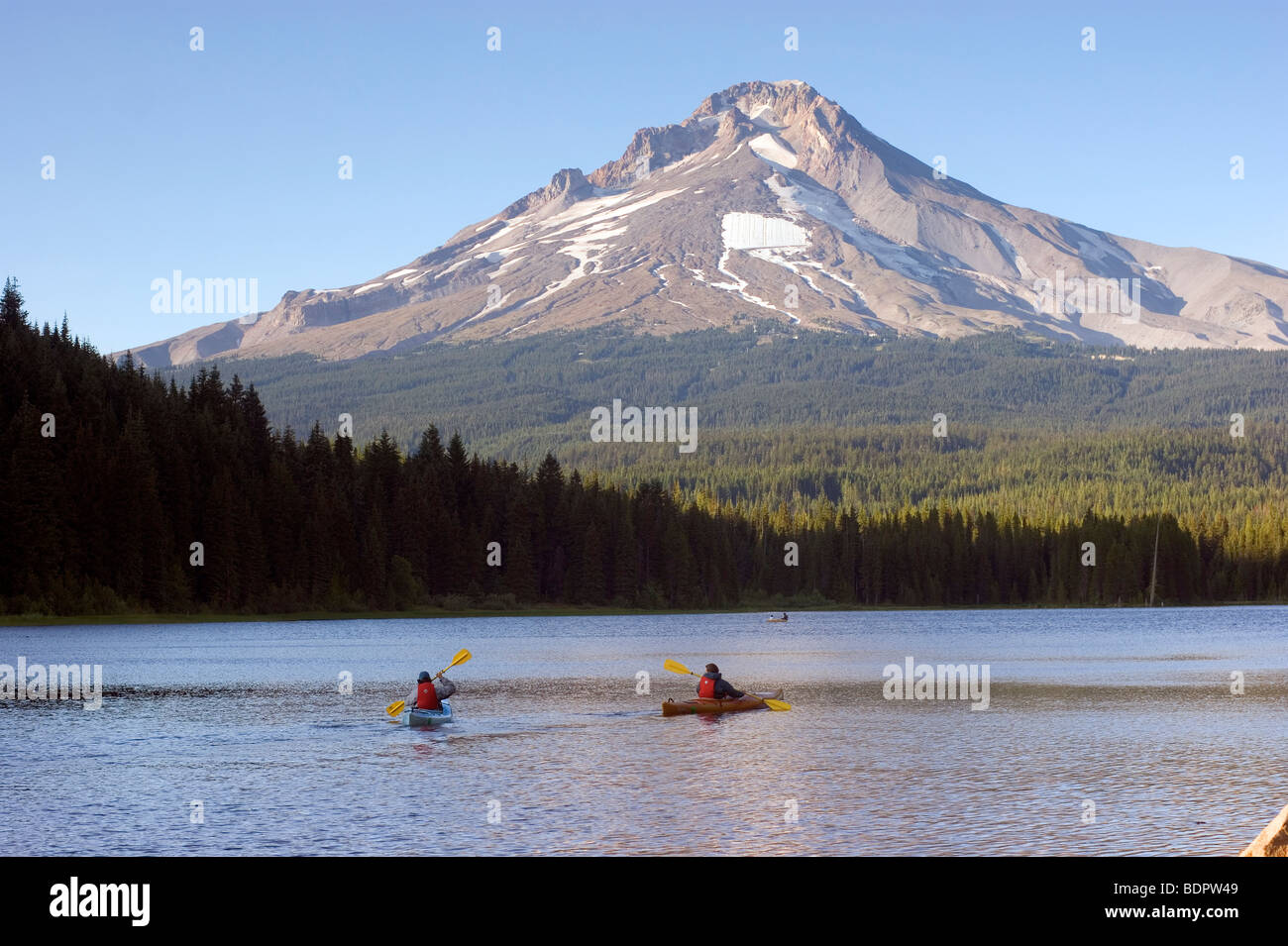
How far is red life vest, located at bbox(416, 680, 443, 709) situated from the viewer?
176 feet

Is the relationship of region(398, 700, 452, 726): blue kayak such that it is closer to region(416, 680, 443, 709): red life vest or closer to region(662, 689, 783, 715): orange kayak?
region(416, 680, 443, 709): red life vest

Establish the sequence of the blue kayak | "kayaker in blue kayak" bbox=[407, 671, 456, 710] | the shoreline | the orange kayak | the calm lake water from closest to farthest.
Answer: the calm lake water, the blue kayak, "kayaker in blue kayak" bbox=[407, 671, 456, 710], the orange kayak, the shoreline

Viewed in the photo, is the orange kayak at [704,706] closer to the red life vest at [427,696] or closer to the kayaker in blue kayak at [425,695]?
the kayaker in blue kayak at [425,695]

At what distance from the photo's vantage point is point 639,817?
112 ft

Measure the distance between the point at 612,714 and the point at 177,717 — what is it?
16966mm

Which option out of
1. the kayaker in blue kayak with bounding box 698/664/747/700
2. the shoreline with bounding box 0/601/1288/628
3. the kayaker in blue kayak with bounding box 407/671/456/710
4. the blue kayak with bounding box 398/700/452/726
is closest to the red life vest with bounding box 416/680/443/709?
the kayaker in blue kayak with bounding box 407/671/456/710

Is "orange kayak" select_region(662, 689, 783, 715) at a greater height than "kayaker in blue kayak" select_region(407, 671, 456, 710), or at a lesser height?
lesser

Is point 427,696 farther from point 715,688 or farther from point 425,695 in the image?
point 715,688

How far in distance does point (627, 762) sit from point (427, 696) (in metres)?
12.2

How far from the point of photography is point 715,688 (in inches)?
2302

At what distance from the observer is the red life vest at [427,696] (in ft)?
176

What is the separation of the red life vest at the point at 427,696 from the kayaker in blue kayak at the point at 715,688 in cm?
1122

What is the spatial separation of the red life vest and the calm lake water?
3.71 ft
